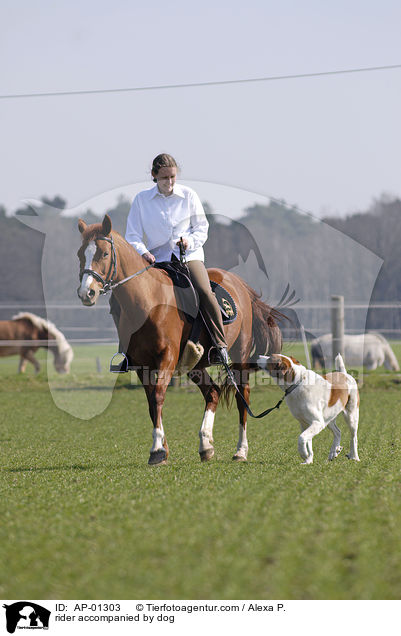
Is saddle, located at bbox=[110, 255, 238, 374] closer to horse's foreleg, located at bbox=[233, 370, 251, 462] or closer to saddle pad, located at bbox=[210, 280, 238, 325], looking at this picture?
saddle pad, located at bbox=[210, 280, 238, 325]

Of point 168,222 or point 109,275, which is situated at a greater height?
point 168,222

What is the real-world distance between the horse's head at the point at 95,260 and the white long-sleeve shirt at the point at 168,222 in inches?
24.3

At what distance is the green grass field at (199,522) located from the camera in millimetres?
3287

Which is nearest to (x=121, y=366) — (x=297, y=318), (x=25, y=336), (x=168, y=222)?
(x=168, y=222)

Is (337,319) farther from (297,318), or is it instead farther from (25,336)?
(25,336)

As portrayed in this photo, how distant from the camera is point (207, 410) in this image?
757cm

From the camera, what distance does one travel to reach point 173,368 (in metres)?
7.05

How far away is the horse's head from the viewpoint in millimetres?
6309

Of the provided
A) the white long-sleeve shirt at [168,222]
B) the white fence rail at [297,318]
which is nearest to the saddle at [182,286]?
the white long-sleeve shirt at [168,222]

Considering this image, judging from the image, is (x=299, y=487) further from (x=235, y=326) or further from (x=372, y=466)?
(x=235, y=326)

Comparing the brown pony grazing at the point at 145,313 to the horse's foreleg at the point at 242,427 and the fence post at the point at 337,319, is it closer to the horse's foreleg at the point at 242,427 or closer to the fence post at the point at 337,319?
the horse's foreleg at the point at 242,427

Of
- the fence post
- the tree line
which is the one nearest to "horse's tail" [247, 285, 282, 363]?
the tree line
